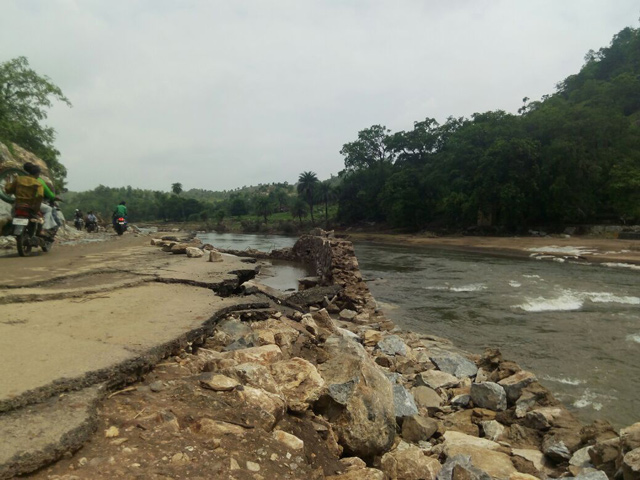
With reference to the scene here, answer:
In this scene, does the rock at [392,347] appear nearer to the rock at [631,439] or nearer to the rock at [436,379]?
the rock at [436,379]

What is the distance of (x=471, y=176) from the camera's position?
4006 cm

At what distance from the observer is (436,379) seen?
5359 mm

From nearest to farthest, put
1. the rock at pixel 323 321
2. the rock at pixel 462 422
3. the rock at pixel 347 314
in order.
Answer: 1. the rock at pixel 462 422
2. the rock at pixel 323 321
3. the rock at pixel 347 314

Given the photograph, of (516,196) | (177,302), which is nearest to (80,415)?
(177,302)

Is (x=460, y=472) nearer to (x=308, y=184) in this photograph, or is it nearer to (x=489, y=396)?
(x=489, y=396)

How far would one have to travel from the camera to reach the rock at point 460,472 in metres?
2.53

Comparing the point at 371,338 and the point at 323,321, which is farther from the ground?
the point at 323,321

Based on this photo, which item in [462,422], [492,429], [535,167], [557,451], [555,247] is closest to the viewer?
[557,451]

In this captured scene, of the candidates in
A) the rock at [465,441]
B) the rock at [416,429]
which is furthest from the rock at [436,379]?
the rock at [416,429]

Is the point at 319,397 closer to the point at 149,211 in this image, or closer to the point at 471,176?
the point at 471,176

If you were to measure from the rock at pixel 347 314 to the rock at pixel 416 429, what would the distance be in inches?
235

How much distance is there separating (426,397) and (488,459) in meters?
1.43

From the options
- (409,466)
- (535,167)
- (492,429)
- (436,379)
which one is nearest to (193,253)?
(436,379)

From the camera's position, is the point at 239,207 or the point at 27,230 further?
the point at 239,207
